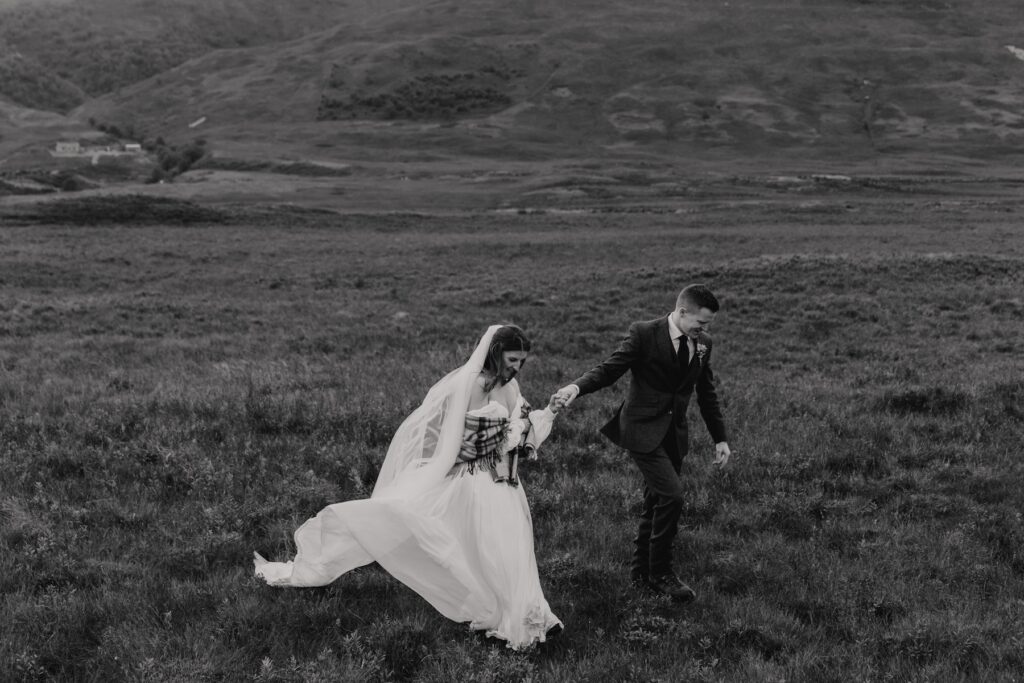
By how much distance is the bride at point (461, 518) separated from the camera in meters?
6.19

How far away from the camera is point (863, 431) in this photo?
10992 mm

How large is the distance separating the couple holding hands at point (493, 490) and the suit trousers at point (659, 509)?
0.01m

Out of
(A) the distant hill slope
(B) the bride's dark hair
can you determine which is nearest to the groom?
(B) the bride's dark hair

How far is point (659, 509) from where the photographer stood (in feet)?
23.2

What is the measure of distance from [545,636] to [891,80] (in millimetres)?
192344

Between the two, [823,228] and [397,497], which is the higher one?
[397,497]

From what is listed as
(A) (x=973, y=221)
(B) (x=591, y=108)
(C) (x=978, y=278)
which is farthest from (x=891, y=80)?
(C) (x=978, y=278)

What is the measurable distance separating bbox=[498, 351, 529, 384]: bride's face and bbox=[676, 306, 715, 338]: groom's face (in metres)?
1.52

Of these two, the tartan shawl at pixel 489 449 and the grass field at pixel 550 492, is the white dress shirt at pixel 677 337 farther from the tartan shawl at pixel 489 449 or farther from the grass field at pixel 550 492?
the grass field at pixel 550 492

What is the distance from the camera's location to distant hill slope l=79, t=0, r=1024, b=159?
142m

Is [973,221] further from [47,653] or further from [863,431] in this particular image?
[47,653]

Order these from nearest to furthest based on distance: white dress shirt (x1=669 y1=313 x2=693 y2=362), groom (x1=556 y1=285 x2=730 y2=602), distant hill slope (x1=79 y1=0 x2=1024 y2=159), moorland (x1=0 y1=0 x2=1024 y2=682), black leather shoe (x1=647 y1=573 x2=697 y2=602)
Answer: moorland (x1=0 y1=0 x2=1024 y2=682) → black leather shoe (x1=647 y1=573 x2=697 y2=602) → groom (x1=556 y1=285 x2=730 y2=602) → white dress shirt (x1=669 y1=313 x2=693 y2=362) → distant hill slope (x1=79 y1=0 x2=1024 y2=159)

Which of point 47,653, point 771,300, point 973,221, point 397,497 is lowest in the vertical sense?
point 973,221

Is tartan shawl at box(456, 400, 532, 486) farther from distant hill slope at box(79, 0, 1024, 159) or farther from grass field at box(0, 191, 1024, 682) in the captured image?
distant hill slope at box(79, 0, 1024, 159)
